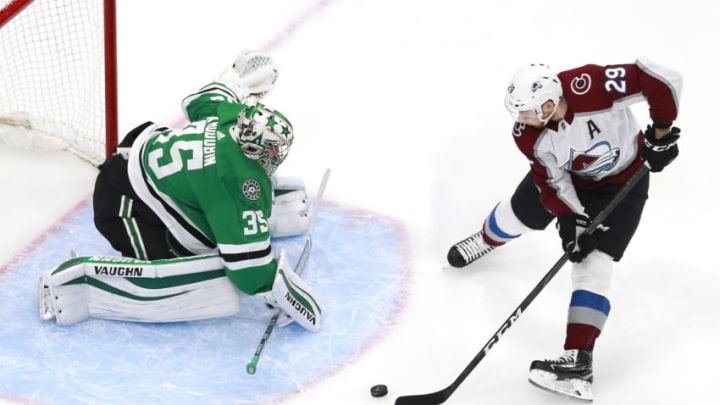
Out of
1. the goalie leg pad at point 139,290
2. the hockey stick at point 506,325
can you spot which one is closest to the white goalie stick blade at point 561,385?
the hockey stick at point 506,325

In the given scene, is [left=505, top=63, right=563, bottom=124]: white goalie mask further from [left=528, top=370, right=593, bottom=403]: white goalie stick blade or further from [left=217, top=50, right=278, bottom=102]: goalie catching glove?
[left=217, top=50, right=278, bottom=102]: goalie catching glove

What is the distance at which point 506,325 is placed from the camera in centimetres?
375

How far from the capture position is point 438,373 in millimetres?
3838

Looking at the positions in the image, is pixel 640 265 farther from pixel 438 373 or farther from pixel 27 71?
pixel 27 71

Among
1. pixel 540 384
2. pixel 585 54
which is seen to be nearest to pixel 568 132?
pixel 540 384

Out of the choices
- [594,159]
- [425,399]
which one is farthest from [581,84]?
[425,399]

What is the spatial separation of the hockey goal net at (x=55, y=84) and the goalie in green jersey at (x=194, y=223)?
0.69 meters

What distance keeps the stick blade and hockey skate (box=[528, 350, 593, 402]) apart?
27 cm

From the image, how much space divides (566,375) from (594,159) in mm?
A: 673

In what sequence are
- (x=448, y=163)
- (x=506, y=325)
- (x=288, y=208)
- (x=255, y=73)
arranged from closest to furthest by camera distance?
1. (x=506, y=325)
2. (x=255, y=73)
3. (x=288, y=208)
4. (x=448, y=163)

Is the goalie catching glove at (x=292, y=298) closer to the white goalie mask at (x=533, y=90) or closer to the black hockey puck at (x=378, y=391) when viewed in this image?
the black hockey puck at (x=378, y=391)

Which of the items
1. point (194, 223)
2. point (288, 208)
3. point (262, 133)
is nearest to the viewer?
point (262, 133)

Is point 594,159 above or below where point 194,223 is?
above

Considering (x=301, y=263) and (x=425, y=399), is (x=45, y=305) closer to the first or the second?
(x=301, y=263)
